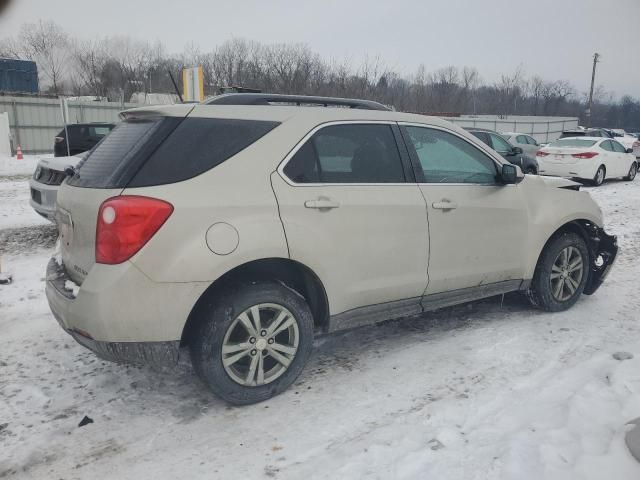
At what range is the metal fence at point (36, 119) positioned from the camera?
1018 inches

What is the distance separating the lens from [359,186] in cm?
361

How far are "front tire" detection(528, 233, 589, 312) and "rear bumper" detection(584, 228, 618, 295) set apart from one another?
19 cm

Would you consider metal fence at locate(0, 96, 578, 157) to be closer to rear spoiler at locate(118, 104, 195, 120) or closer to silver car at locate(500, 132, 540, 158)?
silver car at locate(500, 132, 540, 158)

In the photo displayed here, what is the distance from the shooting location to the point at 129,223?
2.86 m

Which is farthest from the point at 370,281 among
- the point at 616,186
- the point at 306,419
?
the point at 616,186

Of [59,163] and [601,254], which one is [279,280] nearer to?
[601,254]

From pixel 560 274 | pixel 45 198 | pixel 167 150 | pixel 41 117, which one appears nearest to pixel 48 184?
pixel 45 198

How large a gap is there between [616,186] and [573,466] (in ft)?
52.2

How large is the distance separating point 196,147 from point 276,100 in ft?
2.50

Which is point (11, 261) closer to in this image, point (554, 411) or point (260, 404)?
point (260, 404)

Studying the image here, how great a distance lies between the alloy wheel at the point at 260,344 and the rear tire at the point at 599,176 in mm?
15253

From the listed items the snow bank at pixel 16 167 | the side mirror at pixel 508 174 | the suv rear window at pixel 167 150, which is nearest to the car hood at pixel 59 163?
the suv rear window at pixel 167 150

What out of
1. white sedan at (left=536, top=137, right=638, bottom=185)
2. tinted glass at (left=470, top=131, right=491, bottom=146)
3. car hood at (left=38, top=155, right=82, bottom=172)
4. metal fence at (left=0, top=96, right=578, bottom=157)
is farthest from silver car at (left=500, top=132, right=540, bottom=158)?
metal fence at (left=0, top=96, right=578, bottom=157)

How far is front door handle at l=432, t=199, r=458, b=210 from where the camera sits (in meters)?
3.95
